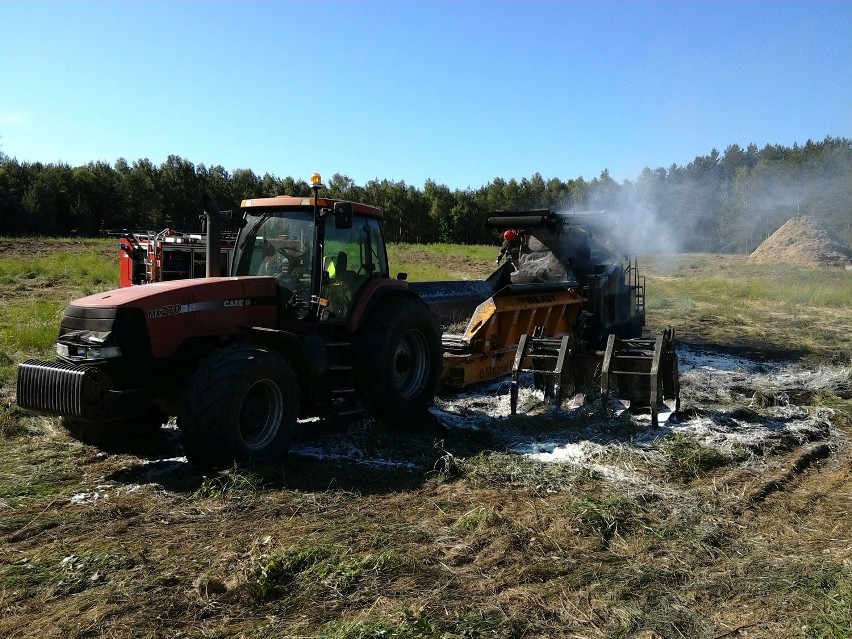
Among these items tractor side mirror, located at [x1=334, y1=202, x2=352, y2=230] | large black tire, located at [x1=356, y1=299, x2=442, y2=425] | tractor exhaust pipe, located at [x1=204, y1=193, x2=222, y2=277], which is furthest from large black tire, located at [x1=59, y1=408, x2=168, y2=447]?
tractor side mirror, located at [x1=334, y1=202, x2=352, y2=230]

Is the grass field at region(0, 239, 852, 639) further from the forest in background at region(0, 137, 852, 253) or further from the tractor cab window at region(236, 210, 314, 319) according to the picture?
the forest in background at region(0, 137, 852, 253)

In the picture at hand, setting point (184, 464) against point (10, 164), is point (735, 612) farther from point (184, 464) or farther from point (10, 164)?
point (10, 164)

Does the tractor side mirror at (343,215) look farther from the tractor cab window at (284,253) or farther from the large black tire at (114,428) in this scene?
the large black tire at (114,428)

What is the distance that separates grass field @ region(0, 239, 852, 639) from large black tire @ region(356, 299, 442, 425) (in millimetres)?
296

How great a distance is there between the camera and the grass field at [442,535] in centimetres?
348

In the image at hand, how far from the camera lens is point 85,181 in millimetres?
45594

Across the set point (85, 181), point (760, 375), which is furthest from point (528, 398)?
point (85, 181)

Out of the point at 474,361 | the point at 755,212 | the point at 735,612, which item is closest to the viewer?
the point at 735,612

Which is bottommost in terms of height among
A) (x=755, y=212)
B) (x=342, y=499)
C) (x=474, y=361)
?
(x=342, y=499)

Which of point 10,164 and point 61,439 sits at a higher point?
point 10,164

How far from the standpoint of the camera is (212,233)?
20.3 feet

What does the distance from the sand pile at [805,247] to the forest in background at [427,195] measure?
1312 mm

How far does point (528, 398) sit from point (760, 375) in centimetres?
416

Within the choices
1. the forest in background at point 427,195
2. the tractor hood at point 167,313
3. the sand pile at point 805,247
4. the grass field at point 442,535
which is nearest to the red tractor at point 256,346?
the tractor hood at point 167,313
